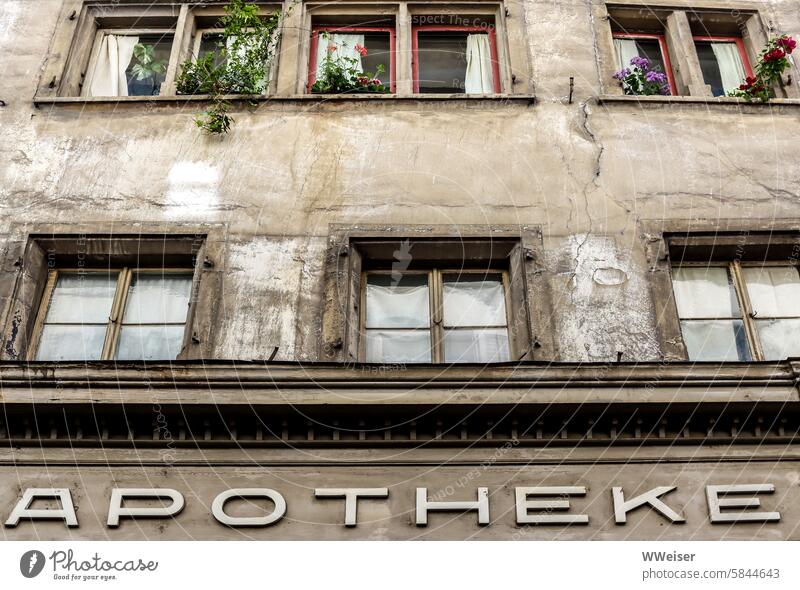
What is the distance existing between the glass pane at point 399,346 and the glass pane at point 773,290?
3102 mm

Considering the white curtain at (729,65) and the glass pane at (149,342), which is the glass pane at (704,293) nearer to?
the white curtain at (729,65)

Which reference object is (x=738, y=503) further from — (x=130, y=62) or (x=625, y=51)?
(x=130, y=62)

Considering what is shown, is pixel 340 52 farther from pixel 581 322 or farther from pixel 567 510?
pixel 567 510

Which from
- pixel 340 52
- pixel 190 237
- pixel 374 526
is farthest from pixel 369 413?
pixel 340 52

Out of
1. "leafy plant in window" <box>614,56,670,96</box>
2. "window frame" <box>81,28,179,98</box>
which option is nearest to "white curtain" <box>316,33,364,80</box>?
"window frame" <box>81,28,179,98</box>

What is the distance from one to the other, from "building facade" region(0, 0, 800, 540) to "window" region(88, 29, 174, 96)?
0.12ft

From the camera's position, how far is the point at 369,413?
8438 mm

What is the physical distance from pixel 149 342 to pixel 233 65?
11.4ft

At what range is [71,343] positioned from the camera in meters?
9.70

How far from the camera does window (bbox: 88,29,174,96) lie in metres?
11.9

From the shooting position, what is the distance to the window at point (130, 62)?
11.9 m

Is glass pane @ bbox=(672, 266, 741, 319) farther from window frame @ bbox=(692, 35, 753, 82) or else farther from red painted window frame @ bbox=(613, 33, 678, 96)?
window frame @ bbox=(692, 35, 753, 82)

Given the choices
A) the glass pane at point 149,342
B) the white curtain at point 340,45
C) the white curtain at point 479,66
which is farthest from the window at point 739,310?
the glass pane at point 149,342
